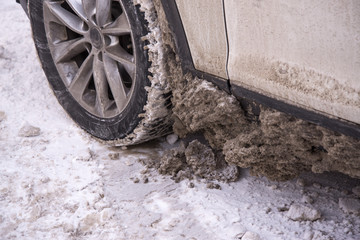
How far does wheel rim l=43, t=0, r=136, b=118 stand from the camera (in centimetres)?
254

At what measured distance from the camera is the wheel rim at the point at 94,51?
254cm

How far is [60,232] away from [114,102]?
0.89m

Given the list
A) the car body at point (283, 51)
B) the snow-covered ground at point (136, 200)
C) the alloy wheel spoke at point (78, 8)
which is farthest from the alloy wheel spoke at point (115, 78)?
the car body at point (283, 51)

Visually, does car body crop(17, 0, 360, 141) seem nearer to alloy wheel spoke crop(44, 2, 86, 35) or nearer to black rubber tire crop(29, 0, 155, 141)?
black rubber tire crop(29, 0, 155, 141)

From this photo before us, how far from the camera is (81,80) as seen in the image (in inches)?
114

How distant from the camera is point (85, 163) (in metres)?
2.83

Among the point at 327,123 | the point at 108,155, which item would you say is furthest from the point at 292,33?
the point at 108,155

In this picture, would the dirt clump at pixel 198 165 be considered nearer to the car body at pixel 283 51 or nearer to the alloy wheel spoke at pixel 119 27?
the car body at pixel 283 51

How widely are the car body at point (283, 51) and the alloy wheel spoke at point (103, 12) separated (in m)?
0.44

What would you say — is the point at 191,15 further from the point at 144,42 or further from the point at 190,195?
the point at 190,195

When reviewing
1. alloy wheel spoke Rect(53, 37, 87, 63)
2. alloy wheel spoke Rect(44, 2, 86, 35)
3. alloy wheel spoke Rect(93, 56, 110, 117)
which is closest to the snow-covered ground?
alloy wheel spoke Rect(93, 56, 110, 117)

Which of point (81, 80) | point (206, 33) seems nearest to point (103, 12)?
point (81, 80)

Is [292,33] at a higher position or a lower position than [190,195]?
higher

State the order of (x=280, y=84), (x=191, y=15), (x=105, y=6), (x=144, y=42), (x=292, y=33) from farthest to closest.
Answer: (x=105, y=6)
(x=144, y=42)
(x=191, y=15)
(x=280, y=84)
(x=292, y=33)
